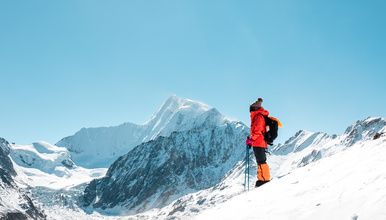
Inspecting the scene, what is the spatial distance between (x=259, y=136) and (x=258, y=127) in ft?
1.41

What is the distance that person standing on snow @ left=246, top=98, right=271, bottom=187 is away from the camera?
1255cm

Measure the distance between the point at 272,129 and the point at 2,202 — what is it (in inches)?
8576

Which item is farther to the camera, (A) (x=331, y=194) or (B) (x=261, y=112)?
(B) (x=261, y=112)

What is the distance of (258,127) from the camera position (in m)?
12.5

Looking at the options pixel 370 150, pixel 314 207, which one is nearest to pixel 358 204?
pixel 314 207

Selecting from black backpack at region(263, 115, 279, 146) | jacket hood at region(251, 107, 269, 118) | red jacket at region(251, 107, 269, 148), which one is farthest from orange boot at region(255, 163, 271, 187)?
jacket hood at region(251, 107, 269, 118)

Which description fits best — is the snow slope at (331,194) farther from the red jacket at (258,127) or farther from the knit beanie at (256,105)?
the knit beanie at (256,105)

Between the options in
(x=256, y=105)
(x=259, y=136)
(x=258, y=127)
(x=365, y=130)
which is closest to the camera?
(x=258, y=127)

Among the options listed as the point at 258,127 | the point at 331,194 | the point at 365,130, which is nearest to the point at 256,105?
the point at 258,127

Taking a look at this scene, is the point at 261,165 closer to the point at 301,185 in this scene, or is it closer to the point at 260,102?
the point at 260,102

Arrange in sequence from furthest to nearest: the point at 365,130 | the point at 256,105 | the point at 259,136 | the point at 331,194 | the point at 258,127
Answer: the point at 365,130 → the point at 256,105 → the point at 259,136 → the point at 258,127 → the point at 331,194

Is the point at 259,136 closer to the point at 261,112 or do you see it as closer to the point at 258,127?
the point at 258,127

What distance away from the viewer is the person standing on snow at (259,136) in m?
12.6

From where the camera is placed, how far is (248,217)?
27.7ft
